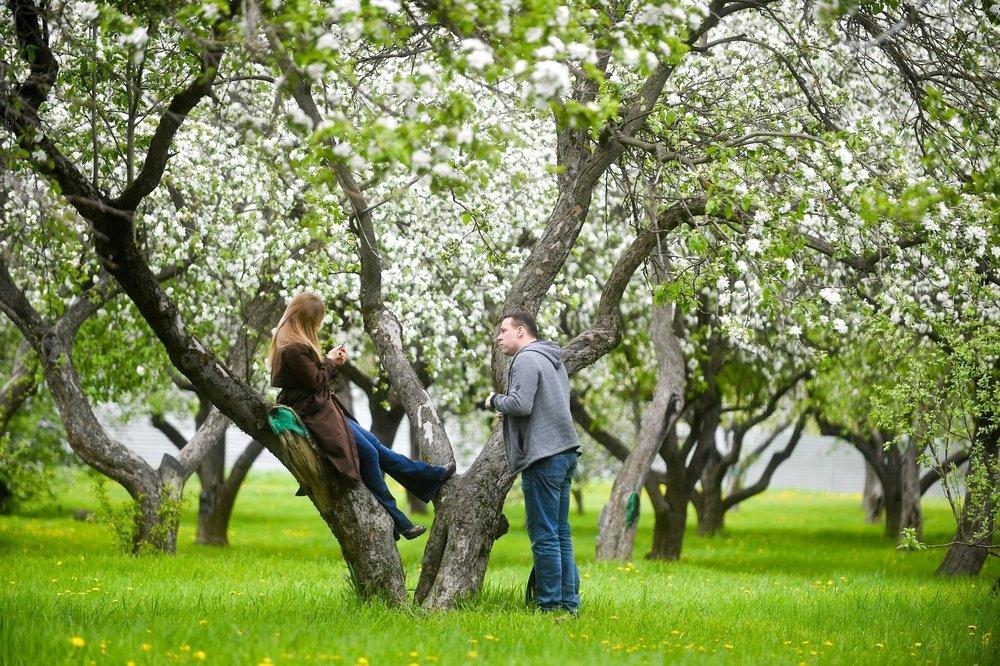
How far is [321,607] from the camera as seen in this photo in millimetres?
7613

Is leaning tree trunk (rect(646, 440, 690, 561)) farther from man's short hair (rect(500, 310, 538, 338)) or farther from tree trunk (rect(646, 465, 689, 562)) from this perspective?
man's short hair (rect(500, 310, 538, 338))

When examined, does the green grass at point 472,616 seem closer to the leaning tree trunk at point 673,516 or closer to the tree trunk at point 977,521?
the tree trunk at point 977,521

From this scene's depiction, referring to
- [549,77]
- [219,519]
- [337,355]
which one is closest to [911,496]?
[219,519]

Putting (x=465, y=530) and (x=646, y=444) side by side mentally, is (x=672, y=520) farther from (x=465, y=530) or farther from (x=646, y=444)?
(x=465, y=530)

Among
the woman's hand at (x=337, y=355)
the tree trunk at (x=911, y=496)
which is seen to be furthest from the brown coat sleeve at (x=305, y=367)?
the tree trunk at (x=911, y=496)

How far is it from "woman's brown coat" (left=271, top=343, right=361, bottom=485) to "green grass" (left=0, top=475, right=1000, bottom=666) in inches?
40.6

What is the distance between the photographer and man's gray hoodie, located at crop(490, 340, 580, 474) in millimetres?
7246

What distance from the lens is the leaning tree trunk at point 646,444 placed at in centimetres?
1486

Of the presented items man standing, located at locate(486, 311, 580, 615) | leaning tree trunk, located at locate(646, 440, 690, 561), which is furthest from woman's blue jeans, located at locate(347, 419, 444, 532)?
leaning tree trunk, located at locate(646, 440, 690, 561)

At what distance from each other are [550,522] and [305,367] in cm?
195

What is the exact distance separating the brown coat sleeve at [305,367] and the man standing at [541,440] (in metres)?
1.16

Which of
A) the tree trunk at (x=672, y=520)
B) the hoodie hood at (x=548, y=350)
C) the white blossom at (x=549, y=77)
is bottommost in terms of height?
the tree trunk at (x=672, y=520)

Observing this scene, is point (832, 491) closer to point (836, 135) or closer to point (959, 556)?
point (959, 556)

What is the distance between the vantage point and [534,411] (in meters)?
7.41
